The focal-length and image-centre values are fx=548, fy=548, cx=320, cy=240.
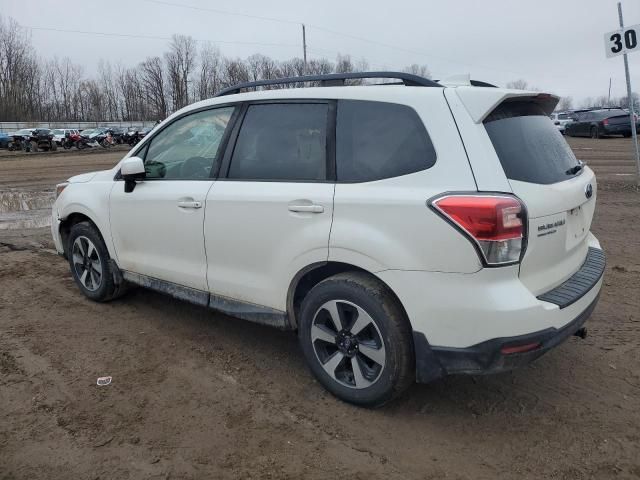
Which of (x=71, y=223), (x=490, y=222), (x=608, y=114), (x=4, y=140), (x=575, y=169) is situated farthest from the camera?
(x=4, y=140)

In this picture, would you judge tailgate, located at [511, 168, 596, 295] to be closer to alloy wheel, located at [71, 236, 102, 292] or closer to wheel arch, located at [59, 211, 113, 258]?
wheel arch, located at [59, 211, 113, 258]

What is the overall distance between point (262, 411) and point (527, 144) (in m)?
2.13

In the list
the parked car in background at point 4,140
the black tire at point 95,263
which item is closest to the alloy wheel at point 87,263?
the black tire at point 95,263

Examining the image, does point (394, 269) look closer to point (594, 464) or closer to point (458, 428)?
point (458, 428)

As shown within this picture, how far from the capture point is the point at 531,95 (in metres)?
3.14

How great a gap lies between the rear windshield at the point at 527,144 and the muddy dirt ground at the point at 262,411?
4.40ft

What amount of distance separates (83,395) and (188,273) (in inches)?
41.5

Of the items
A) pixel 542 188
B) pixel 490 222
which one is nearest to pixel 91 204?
pixel 490 222

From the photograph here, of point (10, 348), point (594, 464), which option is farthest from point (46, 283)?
point (594, 464)

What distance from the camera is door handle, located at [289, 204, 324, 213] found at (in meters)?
3.11

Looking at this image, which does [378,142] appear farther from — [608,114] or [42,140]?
[42,140]

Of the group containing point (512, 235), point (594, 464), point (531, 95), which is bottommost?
point (594, 464)

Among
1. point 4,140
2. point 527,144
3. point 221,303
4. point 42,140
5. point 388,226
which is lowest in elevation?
point 221,303

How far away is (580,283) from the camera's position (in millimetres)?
3146
